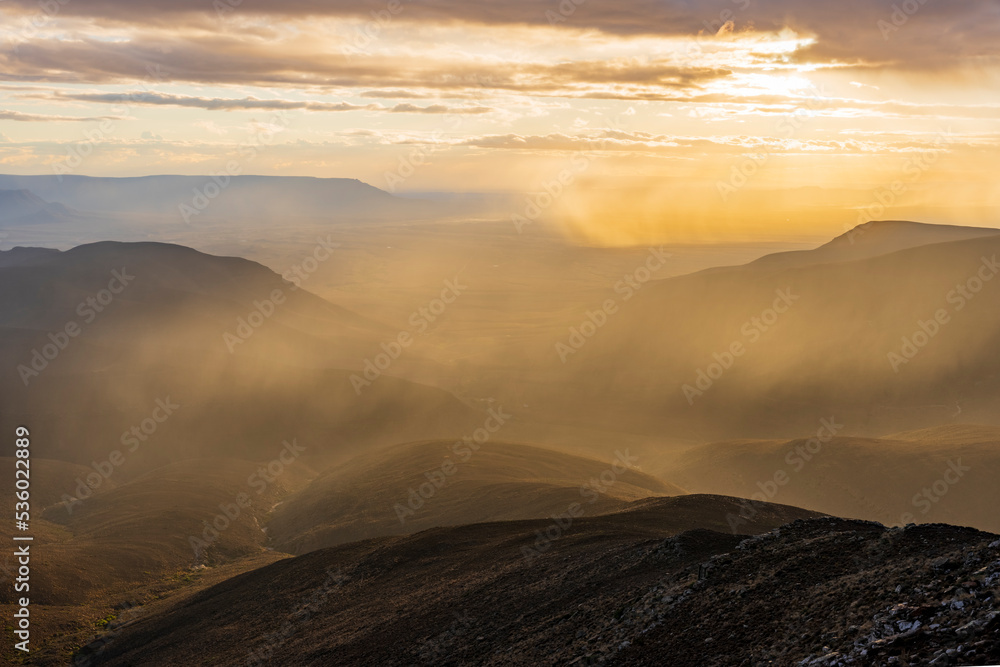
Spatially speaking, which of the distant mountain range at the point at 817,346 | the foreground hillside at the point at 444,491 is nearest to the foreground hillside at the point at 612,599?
the foreground hillside at the point at 444,491

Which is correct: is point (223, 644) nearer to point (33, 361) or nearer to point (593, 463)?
point (593, 463)

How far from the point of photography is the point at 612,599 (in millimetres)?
21219

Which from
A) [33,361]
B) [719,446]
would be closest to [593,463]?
[719,446]

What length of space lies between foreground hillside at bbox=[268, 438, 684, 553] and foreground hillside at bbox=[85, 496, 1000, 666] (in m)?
16.3

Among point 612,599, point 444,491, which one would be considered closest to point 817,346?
point 444,491

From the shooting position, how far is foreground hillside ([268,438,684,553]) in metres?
57.1

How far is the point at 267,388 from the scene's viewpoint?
12094cm

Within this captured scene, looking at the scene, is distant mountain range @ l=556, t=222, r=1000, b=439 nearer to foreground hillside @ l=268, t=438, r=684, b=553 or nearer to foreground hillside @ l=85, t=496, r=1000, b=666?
foreground hillside @ l=268, t=438, r=684, b=553

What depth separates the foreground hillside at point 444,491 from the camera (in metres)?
57.1

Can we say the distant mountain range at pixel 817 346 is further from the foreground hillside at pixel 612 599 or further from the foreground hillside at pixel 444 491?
the foreground hillside at pixel 612 599

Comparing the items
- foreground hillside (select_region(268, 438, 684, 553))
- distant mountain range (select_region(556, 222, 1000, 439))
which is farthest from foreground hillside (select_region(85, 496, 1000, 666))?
distant mountain range (select_region(556, 222, 1000, 439))

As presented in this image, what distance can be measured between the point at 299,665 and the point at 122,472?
82.7 meters

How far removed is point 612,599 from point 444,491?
4521cm

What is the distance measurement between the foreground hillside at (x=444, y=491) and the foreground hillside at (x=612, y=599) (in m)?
16.3
